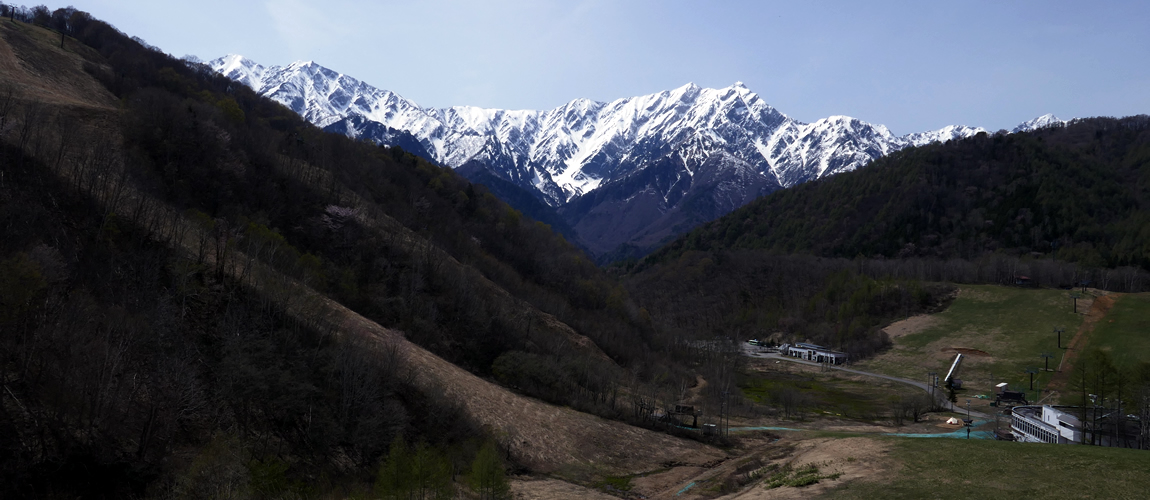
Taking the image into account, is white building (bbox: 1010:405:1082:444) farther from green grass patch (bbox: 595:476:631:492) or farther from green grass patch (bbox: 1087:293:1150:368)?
green grass patch (bbox: 1087:293:1150:368)

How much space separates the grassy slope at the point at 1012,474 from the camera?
26.1 m

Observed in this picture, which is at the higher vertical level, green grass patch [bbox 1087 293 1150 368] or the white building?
green grass patch [bbox 1087 293 1150 368]

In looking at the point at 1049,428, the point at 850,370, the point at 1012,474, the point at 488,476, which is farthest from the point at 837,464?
the point at 850,370

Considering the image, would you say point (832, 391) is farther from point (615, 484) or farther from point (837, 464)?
point (837, 464)

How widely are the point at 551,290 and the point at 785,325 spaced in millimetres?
97343

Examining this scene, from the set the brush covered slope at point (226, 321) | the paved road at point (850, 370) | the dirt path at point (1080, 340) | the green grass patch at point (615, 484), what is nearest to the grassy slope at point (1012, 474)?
the green grass patch at point (615, 484)

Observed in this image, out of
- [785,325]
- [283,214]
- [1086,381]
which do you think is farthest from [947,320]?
[283,214]

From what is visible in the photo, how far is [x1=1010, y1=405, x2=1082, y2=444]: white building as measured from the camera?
A: 50938 millimetres

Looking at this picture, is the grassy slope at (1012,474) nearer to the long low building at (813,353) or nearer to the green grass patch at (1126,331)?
the green grass patch at (1126,331)

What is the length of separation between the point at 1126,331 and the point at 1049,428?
82.3 metres

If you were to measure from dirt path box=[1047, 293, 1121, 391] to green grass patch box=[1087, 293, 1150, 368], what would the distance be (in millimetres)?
1017

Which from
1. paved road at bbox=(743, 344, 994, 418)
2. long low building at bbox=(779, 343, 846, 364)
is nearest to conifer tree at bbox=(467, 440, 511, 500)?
paved road at bbox=(743, 344, 994, 418)

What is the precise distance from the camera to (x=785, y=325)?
181500 millimetres

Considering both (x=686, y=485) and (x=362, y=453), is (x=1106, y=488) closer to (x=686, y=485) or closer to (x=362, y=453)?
(x=686, y=485)
